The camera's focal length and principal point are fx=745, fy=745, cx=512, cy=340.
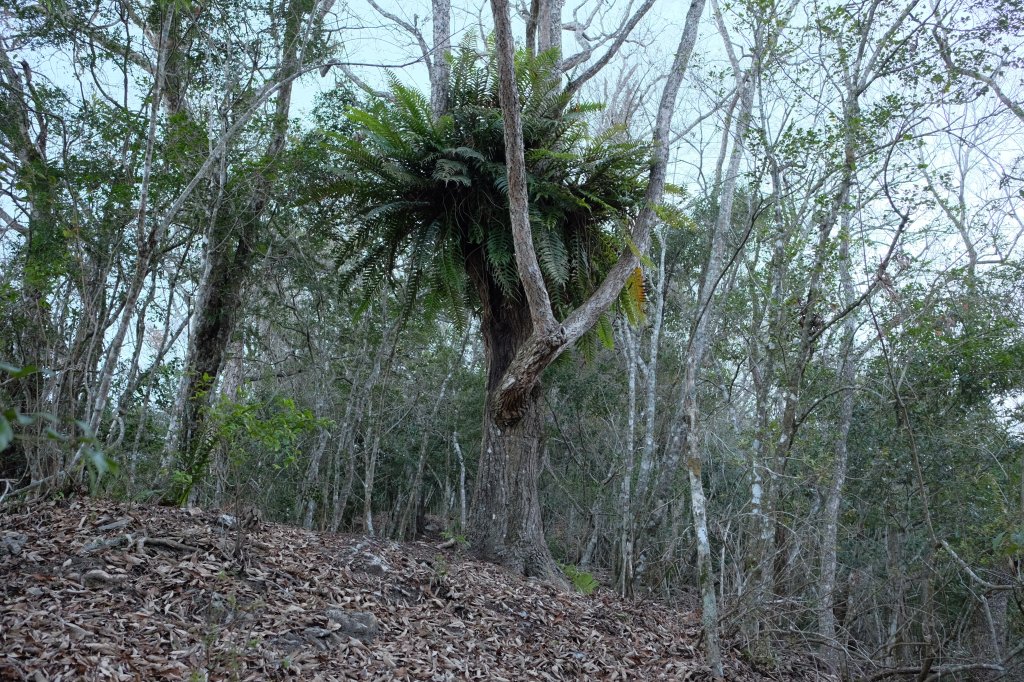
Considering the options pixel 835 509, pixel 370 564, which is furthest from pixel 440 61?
pixel 835 509

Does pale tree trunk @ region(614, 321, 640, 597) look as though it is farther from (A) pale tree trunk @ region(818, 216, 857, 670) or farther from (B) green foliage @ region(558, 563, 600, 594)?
(A) pale tree trunk @ region(818, 216, 857, 670)

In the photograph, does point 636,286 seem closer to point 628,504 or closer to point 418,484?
point 628,504

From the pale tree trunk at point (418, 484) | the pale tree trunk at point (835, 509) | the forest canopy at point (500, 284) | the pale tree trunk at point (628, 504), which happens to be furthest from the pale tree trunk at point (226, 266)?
the pale tree trunk at point (835, 509)

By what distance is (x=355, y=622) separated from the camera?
3.67 meters

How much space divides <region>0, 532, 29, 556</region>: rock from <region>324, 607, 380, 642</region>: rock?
1.39 m

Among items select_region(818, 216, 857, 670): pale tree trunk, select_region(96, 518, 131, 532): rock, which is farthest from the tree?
select_region(96, 518, 131, 532): rock

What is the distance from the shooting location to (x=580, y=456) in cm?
1008

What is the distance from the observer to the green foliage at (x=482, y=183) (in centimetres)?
482

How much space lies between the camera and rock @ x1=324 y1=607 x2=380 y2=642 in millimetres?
3600

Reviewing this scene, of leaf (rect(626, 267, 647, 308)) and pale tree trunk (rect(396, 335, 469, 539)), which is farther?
pale tree trunk (rect(396, 335, 469, 539))

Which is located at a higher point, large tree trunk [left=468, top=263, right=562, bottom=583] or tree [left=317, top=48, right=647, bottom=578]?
tree [left=317, top=48, right=647, bottom=578]

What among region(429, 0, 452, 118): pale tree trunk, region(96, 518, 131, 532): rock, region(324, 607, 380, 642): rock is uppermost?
region(429, 0, 452, 118): pale tree trunk

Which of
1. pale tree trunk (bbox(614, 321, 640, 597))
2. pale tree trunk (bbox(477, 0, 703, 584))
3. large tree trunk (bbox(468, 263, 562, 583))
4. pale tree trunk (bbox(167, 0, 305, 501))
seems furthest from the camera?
pale tree trunk (bbox(614, 321, 640, 597))

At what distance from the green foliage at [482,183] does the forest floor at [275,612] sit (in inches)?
79.2
